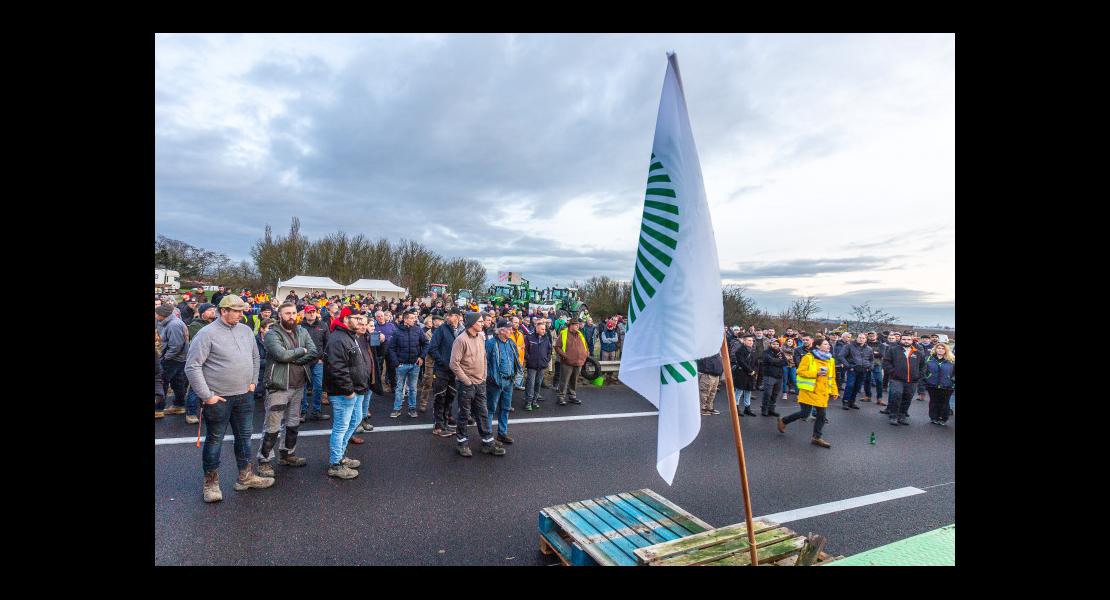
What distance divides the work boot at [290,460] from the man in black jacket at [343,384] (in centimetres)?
31

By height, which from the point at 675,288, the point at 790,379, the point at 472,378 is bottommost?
the point at 790,379

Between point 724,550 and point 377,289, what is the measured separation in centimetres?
3987

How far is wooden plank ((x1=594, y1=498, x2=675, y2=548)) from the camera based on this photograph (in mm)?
3201

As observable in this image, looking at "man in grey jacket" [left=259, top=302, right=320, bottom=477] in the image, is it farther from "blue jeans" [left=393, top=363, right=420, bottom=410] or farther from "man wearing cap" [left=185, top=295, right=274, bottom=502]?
"blue jeans" [left=393, top=363, right=420, bottom=410]

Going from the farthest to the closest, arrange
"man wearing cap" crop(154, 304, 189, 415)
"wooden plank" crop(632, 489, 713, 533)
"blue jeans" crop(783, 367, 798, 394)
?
"blue jeans" crop(783, 367, 798, 394) → "man wearing cap" crop(154, 304, 189, 415) → "wooden plank" crop(632, 489, 713, 533)

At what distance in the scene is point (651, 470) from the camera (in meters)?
5.62

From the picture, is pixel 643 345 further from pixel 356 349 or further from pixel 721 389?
pixel 721 389

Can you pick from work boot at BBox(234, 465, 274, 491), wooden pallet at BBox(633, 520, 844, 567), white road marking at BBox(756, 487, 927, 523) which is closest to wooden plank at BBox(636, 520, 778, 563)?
wooden pallet at BBox(633, 520, 844, 567)

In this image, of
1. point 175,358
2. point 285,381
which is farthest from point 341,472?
point 175,358

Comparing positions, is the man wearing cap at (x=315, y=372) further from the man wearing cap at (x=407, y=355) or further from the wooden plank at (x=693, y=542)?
the wooden plank at (x=693, y=542)

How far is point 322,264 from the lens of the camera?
4684cm

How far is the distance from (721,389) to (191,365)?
11.0 m

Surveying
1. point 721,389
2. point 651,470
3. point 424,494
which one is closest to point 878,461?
point 651,470

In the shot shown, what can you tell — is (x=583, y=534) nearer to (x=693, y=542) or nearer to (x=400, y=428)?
(x=693, y=542)
